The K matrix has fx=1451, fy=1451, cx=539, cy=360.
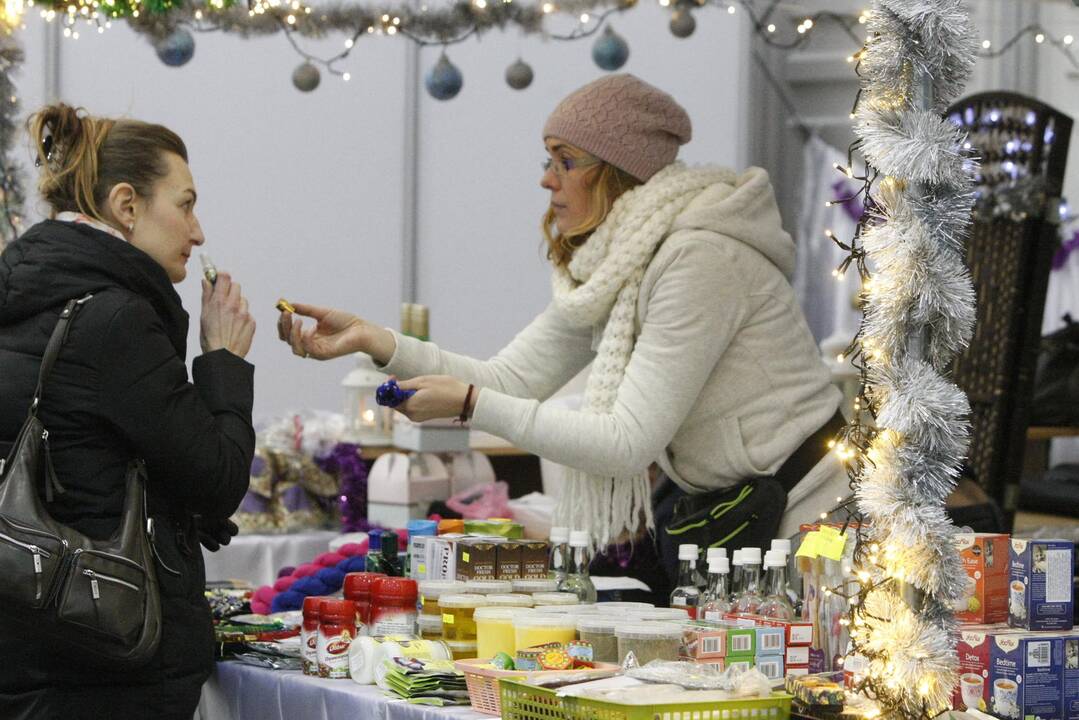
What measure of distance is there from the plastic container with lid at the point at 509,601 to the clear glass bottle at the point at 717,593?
0.85 feet

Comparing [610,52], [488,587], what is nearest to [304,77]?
[610,52]

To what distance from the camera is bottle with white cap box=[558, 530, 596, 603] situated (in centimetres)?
237

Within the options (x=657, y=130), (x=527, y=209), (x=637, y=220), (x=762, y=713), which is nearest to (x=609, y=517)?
(x=637, y=220)

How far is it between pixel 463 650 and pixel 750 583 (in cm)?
43

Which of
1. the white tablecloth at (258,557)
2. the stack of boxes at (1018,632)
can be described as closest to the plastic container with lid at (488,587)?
the stack of boxes at (1018,632)

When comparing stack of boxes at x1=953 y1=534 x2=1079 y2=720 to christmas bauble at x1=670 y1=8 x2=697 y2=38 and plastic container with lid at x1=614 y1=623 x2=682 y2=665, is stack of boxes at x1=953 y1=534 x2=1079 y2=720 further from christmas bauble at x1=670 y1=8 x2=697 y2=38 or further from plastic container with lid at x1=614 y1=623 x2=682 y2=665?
christmas bauble at x1=670 y1=8 x2=697 y2=38

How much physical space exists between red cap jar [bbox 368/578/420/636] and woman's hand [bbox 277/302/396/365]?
61 centimetres

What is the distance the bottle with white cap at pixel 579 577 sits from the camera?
237 centimetres

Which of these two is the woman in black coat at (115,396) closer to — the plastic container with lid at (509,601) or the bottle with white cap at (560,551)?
the plastic container with lid at (509,601)

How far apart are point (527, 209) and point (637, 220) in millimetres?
4234

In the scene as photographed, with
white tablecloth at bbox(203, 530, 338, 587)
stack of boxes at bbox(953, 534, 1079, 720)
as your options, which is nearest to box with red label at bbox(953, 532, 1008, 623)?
stack of boxes at bbox(953, 534, 1079, 720)

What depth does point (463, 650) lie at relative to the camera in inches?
84.5

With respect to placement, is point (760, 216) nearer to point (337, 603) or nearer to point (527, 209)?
point (337, 603)

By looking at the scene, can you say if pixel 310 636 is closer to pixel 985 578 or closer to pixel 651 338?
pixel 651 338
